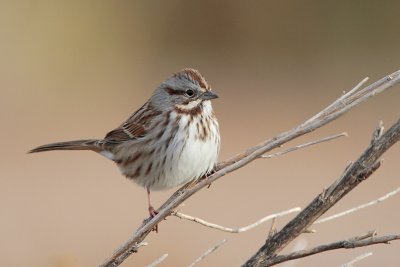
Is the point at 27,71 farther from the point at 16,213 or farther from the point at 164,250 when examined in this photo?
the point at 164,250

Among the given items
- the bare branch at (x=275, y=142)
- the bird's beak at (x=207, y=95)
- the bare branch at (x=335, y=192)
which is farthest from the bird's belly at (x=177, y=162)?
the bare branch at (x=335, y=192)

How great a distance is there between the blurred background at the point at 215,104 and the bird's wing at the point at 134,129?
2096 millimetres

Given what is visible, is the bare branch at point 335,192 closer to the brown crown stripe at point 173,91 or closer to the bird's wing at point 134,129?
the brown crown stripe at point 173,91

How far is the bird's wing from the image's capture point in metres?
4.21

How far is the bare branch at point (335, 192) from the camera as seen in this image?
219 cm

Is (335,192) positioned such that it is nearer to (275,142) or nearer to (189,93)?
(275,142)

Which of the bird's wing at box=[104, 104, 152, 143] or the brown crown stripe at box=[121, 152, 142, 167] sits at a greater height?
the bird's wing at box=[104, 104, 152, 143]

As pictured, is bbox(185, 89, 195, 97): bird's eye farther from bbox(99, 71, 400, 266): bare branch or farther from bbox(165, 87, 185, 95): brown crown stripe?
bbox(99, 71, 400, 266): bare branch

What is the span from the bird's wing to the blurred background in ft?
6.88

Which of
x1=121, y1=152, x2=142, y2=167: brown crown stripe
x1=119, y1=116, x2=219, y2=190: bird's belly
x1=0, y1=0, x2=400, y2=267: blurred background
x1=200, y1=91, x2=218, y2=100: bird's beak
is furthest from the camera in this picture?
x1=0, y1=0, x2=400, y2=267: blurred background

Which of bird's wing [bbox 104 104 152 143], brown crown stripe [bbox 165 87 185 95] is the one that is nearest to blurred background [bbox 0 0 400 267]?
bird's wing [bbox 104 104 152 143]

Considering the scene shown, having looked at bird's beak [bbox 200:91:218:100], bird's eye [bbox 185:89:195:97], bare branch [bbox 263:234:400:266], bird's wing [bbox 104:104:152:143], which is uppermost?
bird's eye [bbox 185:89:195:97]

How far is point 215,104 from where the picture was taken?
10.1m

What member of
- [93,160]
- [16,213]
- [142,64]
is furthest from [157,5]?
[16,213]
